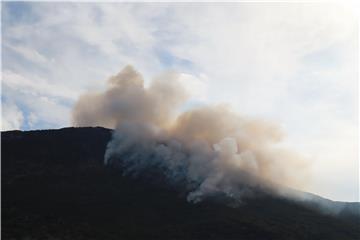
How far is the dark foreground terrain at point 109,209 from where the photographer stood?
117438mm

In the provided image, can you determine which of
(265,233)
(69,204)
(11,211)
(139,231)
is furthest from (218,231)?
(11,211)

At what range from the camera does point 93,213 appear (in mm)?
129125

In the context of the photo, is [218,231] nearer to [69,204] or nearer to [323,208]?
[69,204]

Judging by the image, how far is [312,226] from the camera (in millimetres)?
137250

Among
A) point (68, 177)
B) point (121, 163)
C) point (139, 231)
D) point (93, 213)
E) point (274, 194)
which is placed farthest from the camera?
point (121, 163)

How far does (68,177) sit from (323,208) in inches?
3534

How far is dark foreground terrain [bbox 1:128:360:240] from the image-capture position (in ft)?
385

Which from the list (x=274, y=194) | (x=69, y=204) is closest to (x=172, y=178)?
(x=274, y=194)

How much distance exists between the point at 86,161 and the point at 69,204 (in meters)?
45.4

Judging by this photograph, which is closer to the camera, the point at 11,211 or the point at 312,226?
the point at 11,211

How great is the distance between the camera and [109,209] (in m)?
134

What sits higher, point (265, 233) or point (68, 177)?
point (68, 177)

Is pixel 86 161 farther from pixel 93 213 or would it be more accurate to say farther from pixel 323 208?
pixel 323 208

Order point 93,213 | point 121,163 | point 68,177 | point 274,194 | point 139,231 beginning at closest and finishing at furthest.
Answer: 1. point 139,231
2. point 93,213
3. point 68,177
4. point 274,194
5. point 121,163
